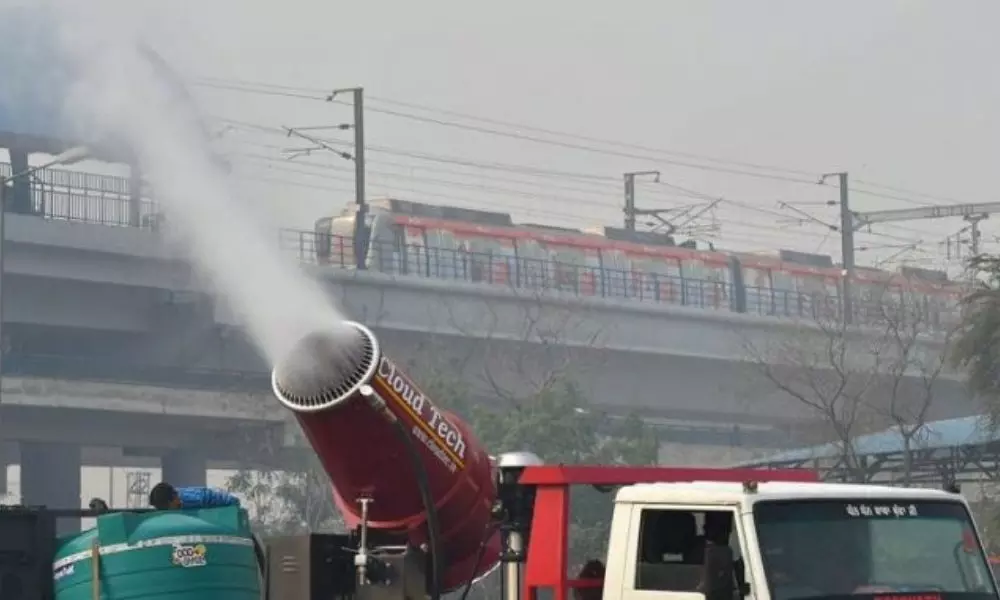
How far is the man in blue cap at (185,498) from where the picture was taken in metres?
10.9

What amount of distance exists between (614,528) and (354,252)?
157ft

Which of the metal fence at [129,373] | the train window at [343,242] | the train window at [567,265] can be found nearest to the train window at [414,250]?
the train window at [343,242]

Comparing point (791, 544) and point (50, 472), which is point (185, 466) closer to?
point (50, 472)

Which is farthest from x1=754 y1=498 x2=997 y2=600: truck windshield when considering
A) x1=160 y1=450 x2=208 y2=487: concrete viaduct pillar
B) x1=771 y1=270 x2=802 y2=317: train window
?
x1=771 y1=270 x2=802 y2=317: train window

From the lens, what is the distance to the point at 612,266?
66500 millimetres

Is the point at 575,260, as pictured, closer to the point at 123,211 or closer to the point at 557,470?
the point at 123,211

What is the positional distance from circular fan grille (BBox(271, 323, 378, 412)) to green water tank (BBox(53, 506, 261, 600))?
0.75m

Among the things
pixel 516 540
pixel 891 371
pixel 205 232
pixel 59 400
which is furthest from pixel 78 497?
pixel 516 540

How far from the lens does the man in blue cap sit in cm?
1090

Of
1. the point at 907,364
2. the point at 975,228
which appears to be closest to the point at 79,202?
the point at 907,364

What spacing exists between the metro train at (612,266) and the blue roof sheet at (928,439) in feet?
26.0

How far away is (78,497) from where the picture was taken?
5606 cm

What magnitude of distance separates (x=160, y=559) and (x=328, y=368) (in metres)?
1.32

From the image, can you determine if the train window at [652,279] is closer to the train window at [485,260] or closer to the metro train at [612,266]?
the metro train at [612,266]
